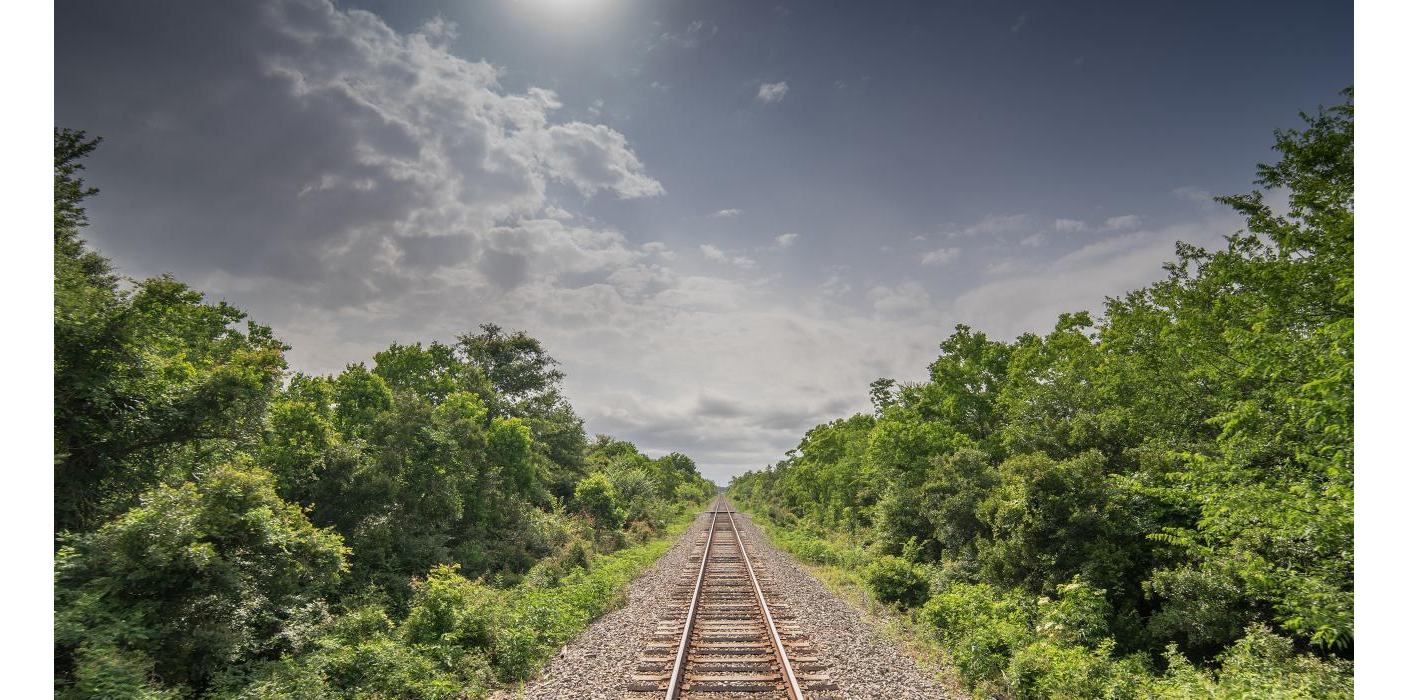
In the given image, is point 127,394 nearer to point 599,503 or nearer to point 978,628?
point 978,628

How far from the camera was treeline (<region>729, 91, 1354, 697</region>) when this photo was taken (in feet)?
24.7

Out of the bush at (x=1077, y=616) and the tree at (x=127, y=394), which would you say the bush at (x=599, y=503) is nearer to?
the tree at (x=127, y=394)

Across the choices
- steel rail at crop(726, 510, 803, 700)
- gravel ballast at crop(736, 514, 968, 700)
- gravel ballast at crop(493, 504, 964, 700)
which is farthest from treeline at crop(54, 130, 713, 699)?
gravel ballast at crop(736, 514, 968, 700)

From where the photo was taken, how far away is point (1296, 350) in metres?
8.07

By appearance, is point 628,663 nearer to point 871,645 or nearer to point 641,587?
point 871,645

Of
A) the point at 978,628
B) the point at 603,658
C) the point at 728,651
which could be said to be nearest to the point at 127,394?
the point at 603,658

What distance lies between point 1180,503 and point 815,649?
333 inches

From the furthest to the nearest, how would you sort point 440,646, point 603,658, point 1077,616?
1. point 1077,616
2. point 603,658
3. point 440,646

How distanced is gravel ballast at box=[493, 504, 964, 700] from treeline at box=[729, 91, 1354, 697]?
1259 millimetres

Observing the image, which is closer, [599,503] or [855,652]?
[855,652]

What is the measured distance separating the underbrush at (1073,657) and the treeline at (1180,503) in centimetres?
5

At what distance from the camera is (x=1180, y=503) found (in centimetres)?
1119
